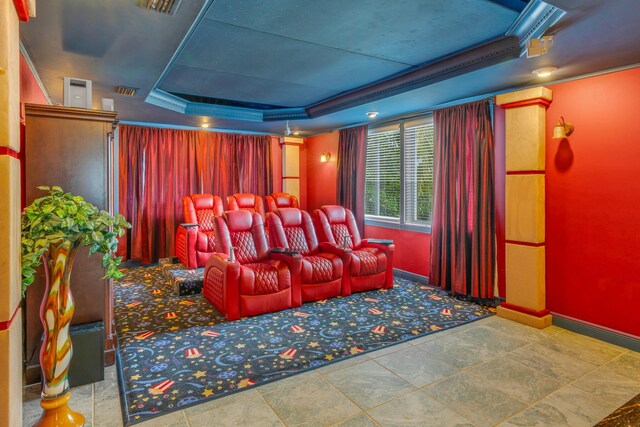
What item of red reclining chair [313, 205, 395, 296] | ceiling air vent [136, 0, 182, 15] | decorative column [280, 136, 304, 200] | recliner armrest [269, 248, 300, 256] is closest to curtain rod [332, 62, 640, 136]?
decorative column [280, 136, 304, 200]

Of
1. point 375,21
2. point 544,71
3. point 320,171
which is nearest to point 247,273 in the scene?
point 375,21

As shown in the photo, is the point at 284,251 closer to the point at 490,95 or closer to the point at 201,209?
the point at 201,209

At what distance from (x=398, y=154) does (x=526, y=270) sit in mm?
2677

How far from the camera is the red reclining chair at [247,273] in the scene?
380 centimetres

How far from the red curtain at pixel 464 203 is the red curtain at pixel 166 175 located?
3.84m

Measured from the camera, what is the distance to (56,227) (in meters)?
1.93

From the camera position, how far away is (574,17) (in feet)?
7.58

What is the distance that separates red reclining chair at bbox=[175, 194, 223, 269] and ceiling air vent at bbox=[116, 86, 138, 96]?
1.88 meters

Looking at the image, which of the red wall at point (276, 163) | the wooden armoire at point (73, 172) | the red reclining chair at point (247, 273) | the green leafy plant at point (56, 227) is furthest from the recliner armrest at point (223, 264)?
the red wall at point (276, 163)

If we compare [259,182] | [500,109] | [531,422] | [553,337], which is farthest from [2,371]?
[259,182]

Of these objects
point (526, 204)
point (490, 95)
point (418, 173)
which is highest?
point (490, 95)

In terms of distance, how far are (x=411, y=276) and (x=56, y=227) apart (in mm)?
4522

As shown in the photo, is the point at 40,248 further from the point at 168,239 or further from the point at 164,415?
the point at 168,239

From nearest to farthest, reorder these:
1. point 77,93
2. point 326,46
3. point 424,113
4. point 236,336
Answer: point 77,93 → point 326,46 → point 236,336 → point 424,113
